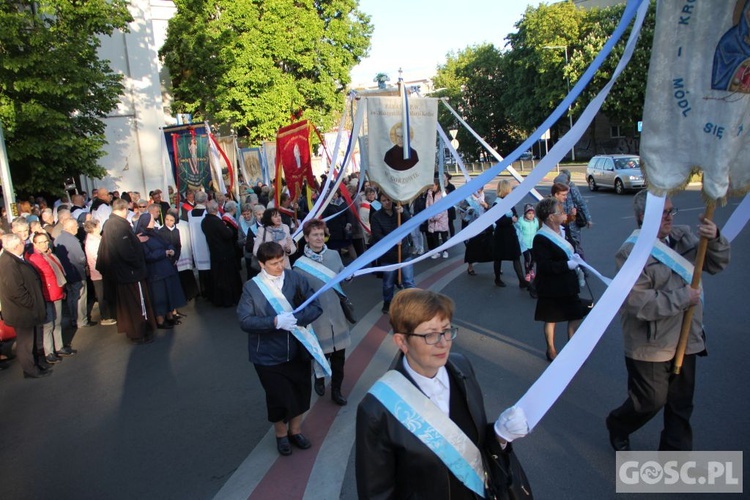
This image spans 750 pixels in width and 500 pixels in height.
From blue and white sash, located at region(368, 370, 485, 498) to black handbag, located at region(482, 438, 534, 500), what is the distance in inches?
2.2

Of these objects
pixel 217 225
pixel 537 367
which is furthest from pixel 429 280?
pixel 537 367

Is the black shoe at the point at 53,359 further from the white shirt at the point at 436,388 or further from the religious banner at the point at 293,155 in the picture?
the white shirt at the point at 436,388

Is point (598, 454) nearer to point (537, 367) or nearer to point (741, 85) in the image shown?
point (537, 367)

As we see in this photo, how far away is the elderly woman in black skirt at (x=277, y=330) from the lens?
4082 millimetres

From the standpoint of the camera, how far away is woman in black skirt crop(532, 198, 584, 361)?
554cm

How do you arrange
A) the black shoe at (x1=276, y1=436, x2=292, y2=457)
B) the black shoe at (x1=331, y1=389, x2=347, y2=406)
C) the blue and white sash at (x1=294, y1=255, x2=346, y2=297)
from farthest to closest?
the black shoe at (x1=331, y1=389, x2=347, y2=406), the blue and white sash at (x1=294, y1=255, x2=346, y2=297), the black shoe at (x1=276, y1=436, x2=292, y2=457)

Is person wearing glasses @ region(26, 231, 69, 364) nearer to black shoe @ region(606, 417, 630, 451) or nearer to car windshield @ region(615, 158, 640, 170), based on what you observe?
black shoe @ region(606, 417, 630, 451)

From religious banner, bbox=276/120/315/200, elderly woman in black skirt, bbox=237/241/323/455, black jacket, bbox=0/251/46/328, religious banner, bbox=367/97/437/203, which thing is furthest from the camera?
religious banner, bbox=276/120/315/200

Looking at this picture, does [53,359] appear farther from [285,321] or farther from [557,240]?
[557,240]

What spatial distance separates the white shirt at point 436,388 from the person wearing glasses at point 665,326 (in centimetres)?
179

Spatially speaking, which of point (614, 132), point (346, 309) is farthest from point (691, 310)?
point (614, 132)

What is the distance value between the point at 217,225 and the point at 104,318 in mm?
2506

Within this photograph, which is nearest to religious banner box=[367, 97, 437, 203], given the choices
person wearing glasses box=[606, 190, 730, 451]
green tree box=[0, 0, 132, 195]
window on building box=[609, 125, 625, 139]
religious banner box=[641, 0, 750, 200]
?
person wearing glasses box=[606, 190, 730, 451]

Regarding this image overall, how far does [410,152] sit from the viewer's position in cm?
816
